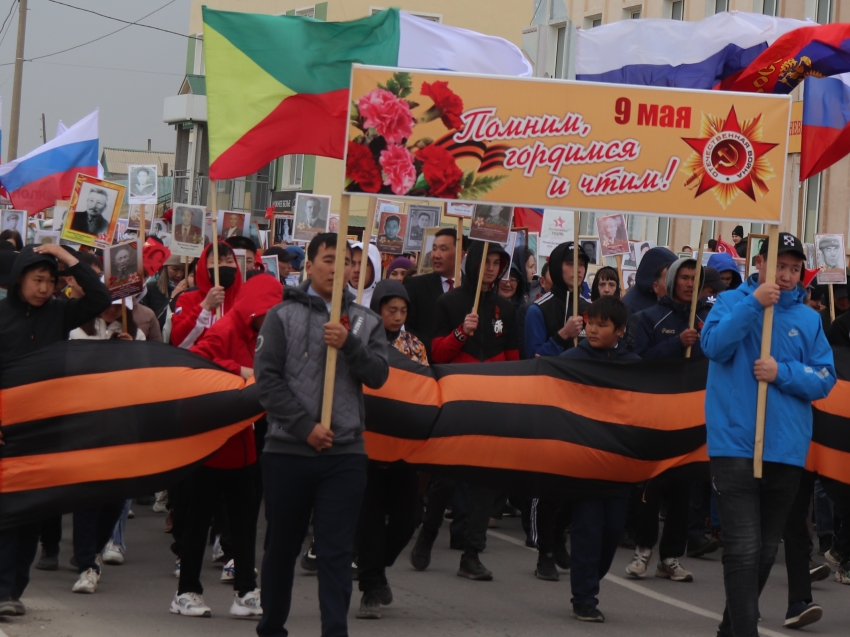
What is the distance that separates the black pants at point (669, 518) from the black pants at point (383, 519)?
6.50 ft

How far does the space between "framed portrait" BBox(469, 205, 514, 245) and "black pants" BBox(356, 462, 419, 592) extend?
2497 mm

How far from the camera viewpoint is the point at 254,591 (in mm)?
7520

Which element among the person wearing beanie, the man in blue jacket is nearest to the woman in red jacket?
the man in blue jacket

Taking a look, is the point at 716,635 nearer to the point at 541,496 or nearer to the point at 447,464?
the point at 541,496

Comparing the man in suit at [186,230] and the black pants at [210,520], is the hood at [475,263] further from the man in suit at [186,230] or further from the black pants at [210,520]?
the black pants at [210,520]

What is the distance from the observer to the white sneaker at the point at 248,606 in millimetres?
7488

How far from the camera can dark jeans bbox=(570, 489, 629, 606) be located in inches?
305

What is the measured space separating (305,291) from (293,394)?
0.55 metres

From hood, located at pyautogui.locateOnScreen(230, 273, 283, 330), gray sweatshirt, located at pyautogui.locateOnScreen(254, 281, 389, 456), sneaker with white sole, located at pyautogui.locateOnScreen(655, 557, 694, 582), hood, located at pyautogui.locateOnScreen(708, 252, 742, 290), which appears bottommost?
sneaker with white sole, located at pyautogui.locateOnScreen(655, 557, 694, 582)

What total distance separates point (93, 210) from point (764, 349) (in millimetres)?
5972

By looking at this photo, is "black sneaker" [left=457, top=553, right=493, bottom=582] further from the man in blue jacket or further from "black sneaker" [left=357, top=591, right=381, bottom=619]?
the man in blue jacket

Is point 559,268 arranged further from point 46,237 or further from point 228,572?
point 46,237

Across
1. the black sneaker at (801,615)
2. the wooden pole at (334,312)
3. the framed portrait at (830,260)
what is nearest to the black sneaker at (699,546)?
the black sneaker at (801,615)

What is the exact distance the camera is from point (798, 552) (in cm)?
785
